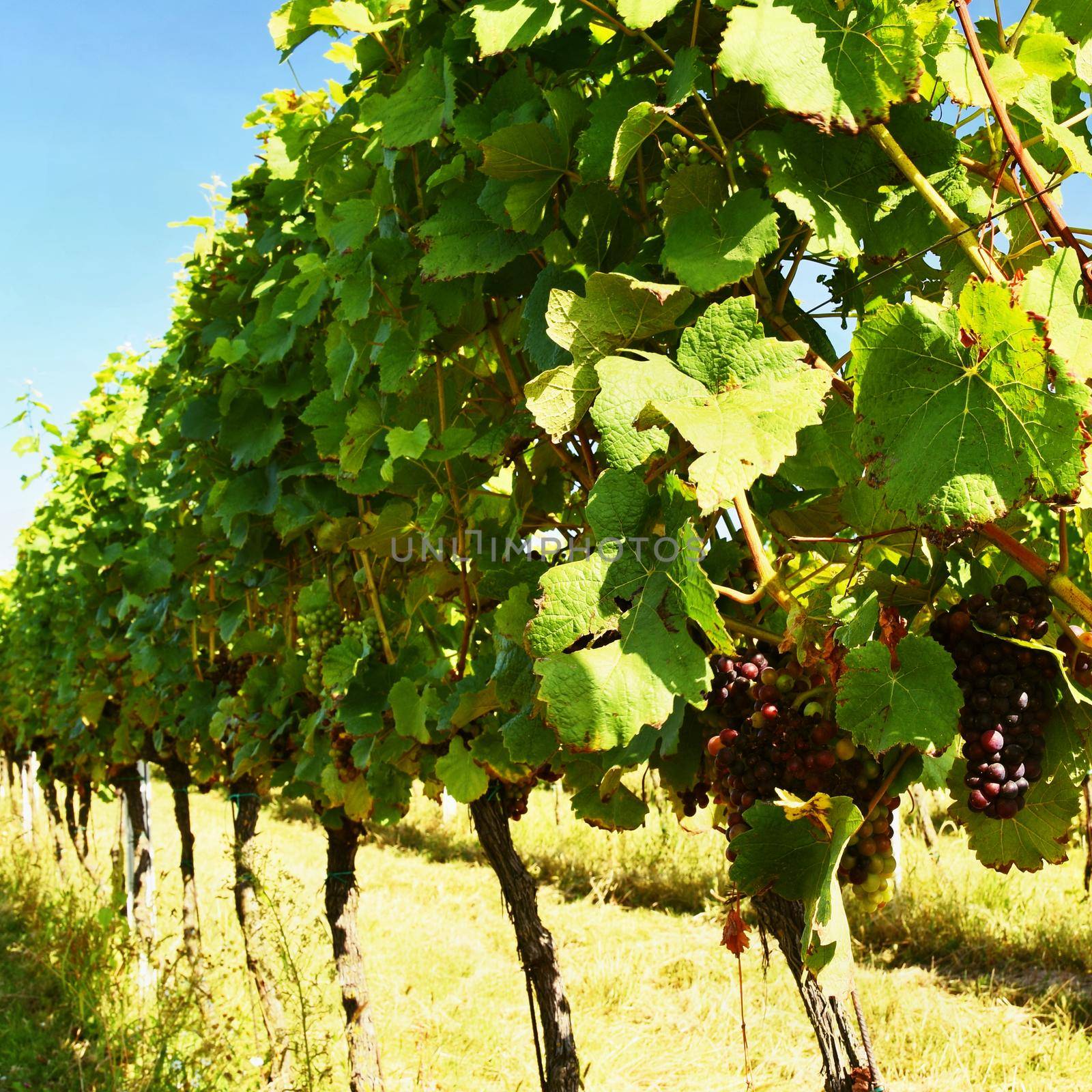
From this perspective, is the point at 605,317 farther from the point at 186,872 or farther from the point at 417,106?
the point at 186,872

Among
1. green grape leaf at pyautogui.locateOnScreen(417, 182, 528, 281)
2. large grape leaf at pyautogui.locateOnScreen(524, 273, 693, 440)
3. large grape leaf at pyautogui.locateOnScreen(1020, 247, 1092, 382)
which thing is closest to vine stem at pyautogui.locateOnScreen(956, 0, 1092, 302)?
large grape leaf at pyautogui.locateOnScreen(1020, 247, 1092, 382)

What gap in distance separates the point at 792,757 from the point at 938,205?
1.92 ft

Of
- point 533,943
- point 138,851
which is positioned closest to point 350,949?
point 533,943

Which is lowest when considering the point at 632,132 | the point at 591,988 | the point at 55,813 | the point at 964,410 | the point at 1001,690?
the point at 591,988

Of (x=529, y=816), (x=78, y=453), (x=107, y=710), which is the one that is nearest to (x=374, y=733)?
(x=78, y=453)

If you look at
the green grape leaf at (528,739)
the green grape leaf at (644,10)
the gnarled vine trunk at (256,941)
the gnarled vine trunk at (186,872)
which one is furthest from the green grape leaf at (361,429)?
the gnarled vine trunk at (186,872)

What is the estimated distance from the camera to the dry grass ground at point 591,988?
491cm

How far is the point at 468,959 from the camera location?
7.92 metres

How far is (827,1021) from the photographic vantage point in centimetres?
141

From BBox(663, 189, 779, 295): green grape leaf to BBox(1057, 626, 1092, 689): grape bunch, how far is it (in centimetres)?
48

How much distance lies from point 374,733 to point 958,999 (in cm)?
574

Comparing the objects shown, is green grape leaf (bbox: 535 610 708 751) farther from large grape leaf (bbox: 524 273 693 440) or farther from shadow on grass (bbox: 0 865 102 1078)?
shadow on grass (bbox: 0 865 102 1078)

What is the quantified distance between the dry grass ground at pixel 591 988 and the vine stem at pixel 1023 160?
3042 millimetres

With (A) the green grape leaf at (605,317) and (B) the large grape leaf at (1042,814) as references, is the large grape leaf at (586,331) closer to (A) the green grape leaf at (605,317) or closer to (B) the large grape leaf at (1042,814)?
(A) the green grape leaf at (605,317)
